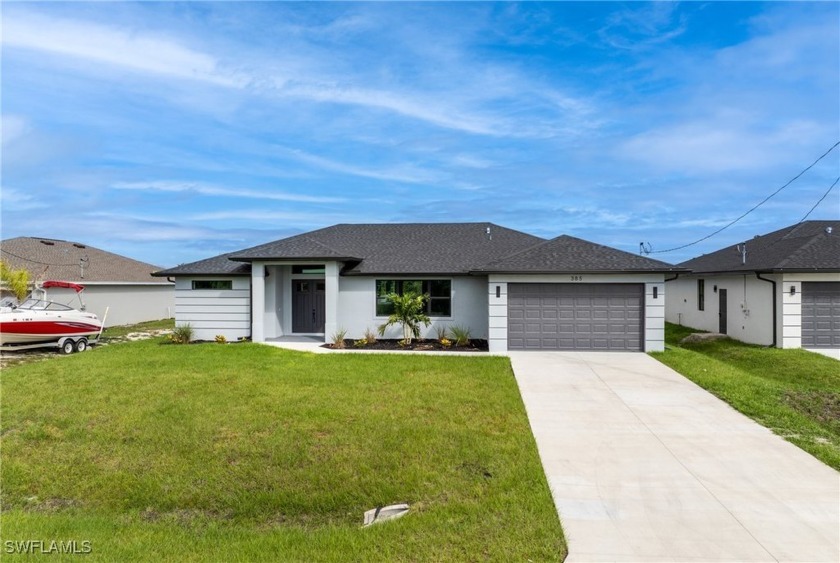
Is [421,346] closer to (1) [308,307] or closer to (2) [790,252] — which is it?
(1) [308,307]

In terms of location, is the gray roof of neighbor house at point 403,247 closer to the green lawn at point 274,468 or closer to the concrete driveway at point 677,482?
the green lawn at point 274,468

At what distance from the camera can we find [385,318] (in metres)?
17.0

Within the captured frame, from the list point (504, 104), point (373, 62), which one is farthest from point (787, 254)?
point (373, 62)

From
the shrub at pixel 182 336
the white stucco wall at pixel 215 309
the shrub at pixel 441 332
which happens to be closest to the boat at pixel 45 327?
the shrub at pixel 182 336

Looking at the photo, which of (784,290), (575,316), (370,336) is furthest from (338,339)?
(784,290)

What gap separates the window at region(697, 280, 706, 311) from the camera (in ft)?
70.6

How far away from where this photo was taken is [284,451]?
22.0 feet

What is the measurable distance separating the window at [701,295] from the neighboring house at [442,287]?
863 cm

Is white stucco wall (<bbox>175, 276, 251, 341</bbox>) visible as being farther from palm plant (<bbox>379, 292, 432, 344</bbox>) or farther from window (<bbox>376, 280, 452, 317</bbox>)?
palm plant (<bbox>379, 292, 432, 344</bbox>)

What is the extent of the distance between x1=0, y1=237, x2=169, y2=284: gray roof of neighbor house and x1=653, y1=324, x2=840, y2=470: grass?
2240 centimetres

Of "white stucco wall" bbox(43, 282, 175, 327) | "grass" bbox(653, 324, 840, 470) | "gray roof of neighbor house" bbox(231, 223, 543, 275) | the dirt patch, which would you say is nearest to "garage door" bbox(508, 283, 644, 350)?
"grass" bbox(653, 324, 840, 470)

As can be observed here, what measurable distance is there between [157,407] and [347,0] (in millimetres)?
10675
